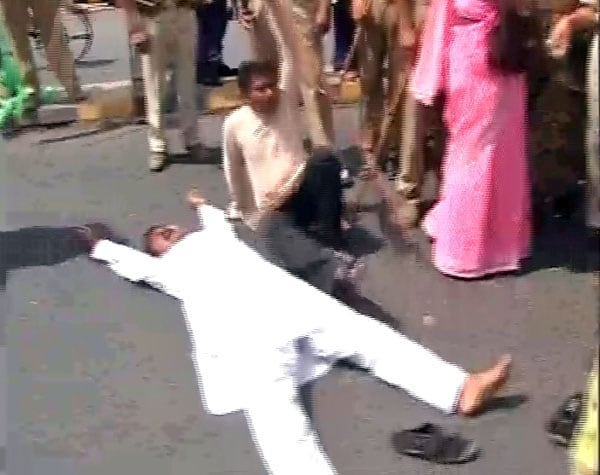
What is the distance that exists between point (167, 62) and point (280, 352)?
2.44 metres

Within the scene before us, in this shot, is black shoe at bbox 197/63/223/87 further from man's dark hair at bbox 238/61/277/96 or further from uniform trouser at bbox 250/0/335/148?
man's dark hair at bbox 238/61/277/96

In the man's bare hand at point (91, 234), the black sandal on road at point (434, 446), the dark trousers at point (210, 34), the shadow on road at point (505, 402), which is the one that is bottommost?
the shadow on road at point (505, 402)

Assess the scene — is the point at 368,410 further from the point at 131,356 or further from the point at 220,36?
the point at 220,36

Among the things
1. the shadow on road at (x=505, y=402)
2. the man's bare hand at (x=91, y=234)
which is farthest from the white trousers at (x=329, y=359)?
the man's bare hand at (x=91, y=234)

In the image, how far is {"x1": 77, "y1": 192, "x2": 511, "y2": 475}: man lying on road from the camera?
3260 millimetres

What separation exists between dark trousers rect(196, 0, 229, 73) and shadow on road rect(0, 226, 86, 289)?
235 centimetres

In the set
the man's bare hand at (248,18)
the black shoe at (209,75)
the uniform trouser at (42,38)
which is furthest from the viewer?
the black shoe at (209,75)

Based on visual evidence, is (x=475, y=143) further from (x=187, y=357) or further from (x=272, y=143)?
(x=187, y=357)

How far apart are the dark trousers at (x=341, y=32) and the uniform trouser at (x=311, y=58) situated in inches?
60.5

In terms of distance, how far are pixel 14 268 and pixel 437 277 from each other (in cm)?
177

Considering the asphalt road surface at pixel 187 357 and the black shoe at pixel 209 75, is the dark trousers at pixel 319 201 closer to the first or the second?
the asphalt road surface at pixel 187 357

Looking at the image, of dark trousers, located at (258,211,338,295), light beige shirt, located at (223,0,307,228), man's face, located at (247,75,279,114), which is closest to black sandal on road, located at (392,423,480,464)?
dark trousers, located at (258,211,338,295)

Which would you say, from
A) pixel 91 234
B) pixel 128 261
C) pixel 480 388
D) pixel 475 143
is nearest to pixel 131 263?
pixel 128 261

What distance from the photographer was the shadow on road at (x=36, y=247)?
4.54 meters
